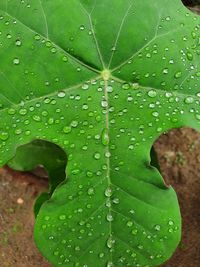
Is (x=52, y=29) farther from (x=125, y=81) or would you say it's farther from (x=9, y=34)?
(x=125, y=81)

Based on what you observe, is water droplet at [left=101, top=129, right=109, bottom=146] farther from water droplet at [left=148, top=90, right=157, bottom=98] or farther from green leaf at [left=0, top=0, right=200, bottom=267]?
water droplet at [left=148, top=90, right=157, bottom=98]

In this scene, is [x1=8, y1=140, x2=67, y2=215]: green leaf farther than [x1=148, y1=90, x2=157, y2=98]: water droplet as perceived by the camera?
Yes

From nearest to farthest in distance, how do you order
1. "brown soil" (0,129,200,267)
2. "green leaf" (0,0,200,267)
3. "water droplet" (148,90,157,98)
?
"green leaf" (0,0,200,267)
"water droplet" (148,90,157,98)
"brown soil" (0,129,200,267)

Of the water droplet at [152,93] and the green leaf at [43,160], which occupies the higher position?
the water droplet at [152,93]

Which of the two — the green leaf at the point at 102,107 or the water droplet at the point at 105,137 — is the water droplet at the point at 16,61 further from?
the water droplet at the point at 105,137

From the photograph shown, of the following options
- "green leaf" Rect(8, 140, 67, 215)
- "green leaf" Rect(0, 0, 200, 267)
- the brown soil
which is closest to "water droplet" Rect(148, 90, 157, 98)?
"green leaf" Rect(0, 0, 200, 267)

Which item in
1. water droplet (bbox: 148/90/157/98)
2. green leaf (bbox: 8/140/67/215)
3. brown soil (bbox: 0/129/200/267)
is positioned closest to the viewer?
water droplet (bbox: 148/90/157/98)

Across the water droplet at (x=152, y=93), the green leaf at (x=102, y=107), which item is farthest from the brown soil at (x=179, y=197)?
the water droplet at (x=152, y=93)
